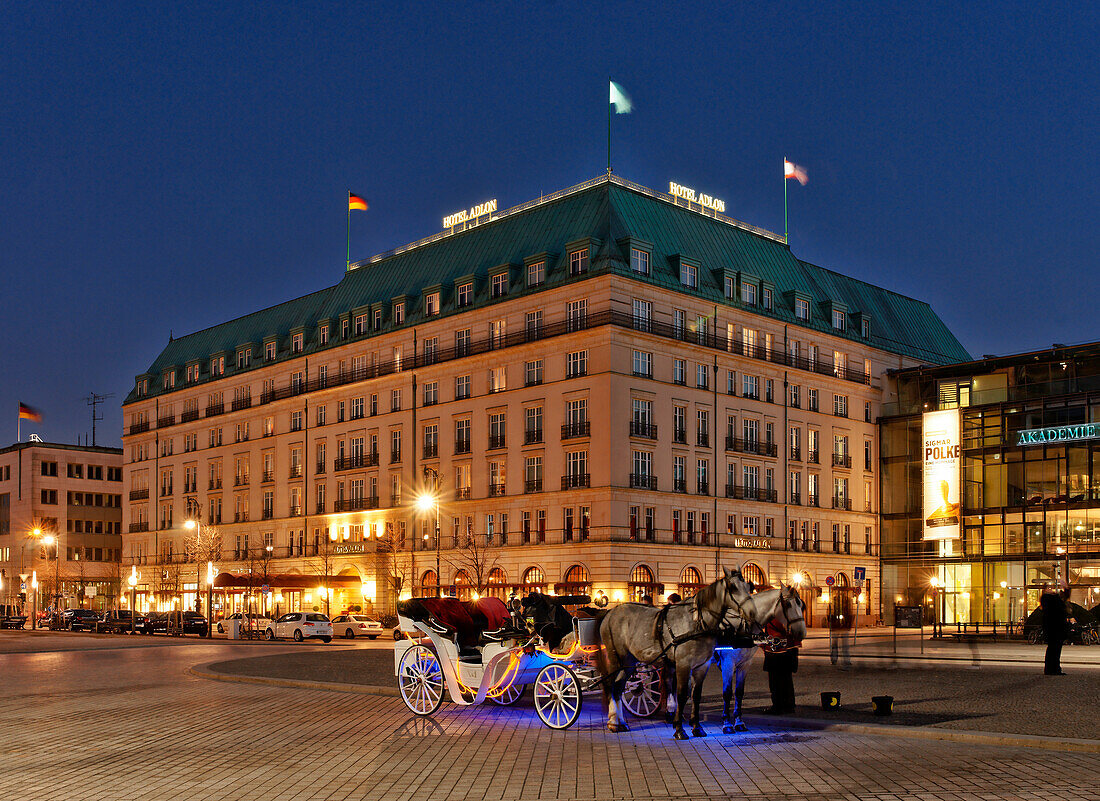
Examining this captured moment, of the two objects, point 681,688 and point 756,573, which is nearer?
point 681,688

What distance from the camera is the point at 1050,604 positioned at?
2800cm

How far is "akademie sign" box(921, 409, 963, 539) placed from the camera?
6419 centimetres

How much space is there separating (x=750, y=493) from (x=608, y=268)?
730 inches

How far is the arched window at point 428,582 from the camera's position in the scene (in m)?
77.1

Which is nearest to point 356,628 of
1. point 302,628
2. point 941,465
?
point 302,628

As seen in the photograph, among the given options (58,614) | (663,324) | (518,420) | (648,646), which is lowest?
(58,614)

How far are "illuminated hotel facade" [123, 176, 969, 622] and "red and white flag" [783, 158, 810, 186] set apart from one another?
590cm

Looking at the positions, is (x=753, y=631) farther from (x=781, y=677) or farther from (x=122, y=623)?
(x=122, y=623)

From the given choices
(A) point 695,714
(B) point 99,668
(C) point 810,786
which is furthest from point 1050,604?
(B) point 99,668

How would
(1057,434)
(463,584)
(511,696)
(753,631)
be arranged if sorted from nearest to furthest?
(753,631)
(511,696)
(1057,434)
(463,584)

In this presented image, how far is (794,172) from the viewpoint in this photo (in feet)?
257

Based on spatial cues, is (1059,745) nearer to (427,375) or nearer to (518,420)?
(518,420)

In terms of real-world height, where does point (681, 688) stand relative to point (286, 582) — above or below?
above

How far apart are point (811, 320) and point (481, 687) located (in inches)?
2628
